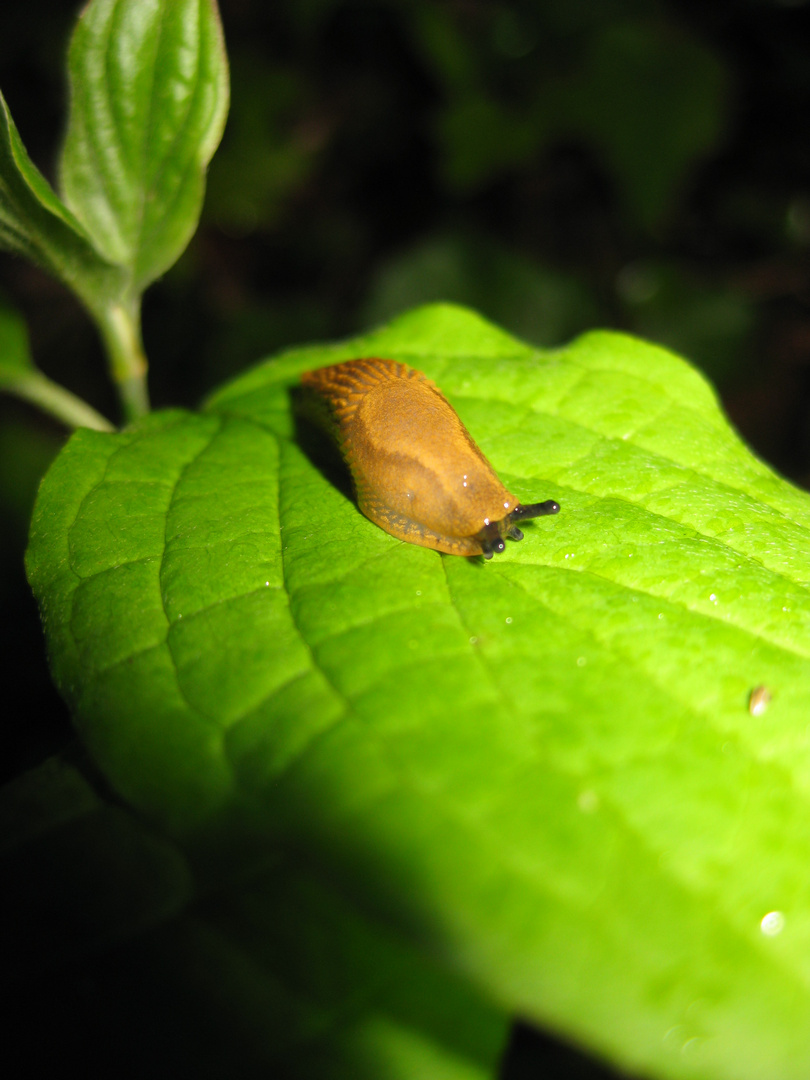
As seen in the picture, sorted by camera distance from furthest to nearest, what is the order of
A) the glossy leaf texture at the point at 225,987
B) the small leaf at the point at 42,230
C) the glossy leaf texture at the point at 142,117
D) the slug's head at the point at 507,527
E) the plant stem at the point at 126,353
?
the plant stem at the point at 126,353
the glossy leaf texture at the point at 142,117
the small leaf at the point at 42,230
the slug's head at the point at 507,527
the glossy leaf texture at the point at 225,987

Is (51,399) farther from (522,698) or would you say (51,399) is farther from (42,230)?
(522,698)

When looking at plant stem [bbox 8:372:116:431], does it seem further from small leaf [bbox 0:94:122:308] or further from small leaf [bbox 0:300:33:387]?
small leaf [bbox 0:94:122:308]

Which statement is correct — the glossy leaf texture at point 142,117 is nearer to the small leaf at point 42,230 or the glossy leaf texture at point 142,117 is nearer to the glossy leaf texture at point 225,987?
the small leaf at point 42,230

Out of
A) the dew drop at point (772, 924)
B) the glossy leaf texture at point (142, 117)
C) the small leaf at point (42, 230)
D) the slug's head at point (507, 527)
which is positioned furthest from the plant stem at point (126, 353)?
the dew drop at point (772, 924)

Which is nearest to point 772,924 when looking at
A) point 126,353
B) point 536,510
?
point 536,510

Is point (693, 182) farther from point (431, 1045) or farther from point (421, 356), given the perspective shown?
point (431, 1045)

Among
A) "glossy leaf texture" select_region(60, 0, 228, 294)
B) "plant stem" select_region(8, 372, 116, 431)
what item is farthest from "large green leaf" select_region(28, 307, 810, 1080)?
"plant stem" select_region(8, 372, 116, 431)

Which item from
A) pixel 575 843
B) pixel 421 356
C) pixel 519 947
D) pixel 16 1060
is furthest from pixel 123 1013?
pixel 421 356
